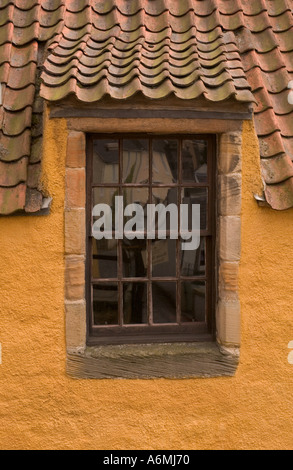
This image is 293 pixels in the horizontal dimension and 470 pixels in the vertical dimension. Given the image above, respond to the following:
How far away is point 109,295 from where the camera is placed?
13.1ft

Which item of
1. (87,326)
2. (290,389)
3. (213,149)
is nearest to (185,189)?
(213,149)

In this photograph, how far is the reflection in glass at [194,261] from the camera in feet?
13.1

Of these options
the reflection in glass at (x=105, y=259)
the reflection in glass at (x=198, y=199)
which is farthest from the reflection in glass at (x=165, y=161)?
the reflection in glass at (x=105, y=259)

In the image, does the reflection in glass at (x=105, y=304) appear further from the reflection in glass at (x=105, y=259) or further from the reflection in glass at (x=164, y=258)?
the reflection in glass at (x=164, y=258)

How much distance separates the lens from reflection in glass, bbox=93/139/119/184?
3.90 meters

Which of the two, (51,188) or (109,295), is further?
(109,295)

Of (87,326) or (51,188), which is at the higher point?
(51,188)

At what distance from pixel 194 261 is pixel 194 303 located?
32 centimetres

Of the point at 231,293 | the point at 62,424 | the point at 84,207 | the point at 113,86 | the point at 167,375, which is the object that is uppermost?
the point at 113,86

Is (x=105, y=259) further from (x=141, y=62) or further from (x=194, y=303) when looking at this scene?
(x=141, y=62)

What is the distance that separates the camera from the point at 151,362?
3867 mm

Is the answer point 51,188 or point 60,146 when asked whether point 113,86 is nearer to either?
point 60,146

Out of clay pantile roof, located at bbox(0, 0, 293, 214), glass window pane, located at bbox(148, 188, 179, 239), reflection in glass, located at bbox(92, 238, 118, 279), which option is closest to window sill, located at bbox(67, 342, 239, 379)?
reflection in glass, located at bbox(92, 238, 118, 279)

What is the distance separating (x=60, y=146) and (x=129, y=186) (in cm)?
58
